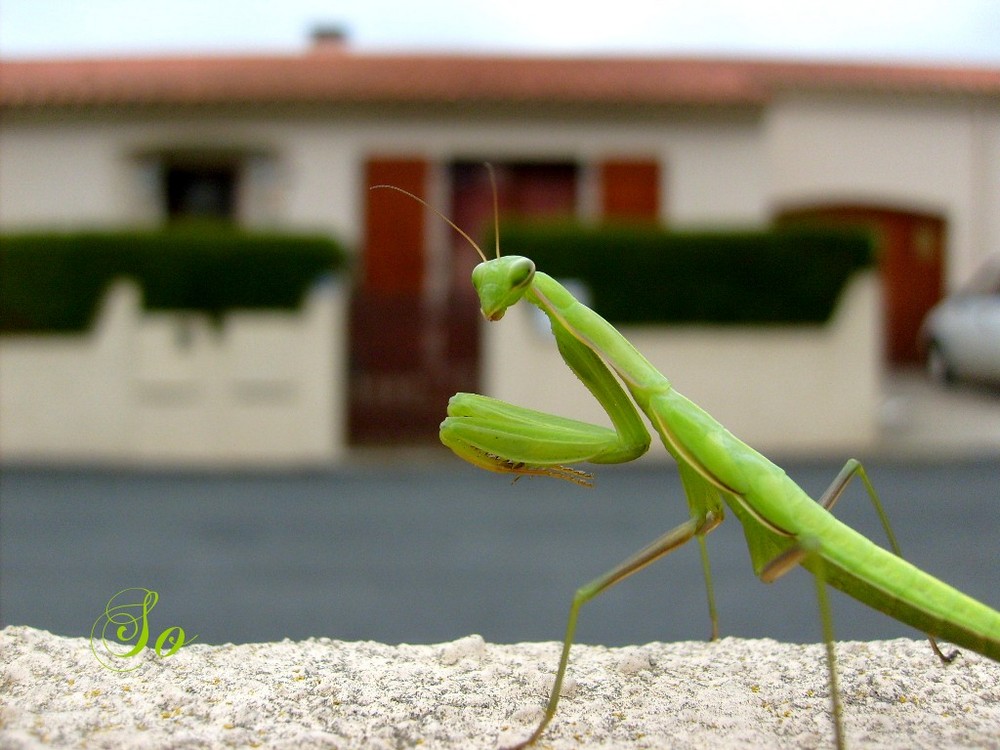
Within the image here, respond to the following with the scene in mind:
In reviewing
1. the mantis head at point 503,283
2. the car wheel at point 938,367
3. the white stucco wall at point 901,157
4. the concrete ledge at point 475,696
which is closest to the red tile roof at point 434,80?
the white stucco wall at point 901,157

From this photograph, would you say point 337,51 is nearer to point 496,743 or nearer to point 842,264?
point 842,264

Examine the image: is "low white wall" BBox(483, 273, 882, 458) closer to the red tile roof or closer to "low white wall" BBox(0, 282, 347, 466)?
"low white wall" BBox(0, 282, 347, 466)

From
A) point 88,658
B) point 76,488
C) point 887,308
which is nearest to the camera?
point 88,658

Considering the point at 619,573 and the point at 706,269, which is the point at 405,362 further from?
the point at 619,573

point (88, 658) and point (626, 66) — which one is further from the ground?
point (626, 66)

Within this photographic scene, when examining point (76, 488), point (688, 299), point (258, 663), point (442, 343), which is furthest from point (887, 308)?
point (258, 663)

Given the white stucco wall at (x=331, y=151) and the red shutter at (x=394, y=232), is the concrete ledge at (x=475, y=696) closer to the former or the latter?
the red shutter at (x=394, y=232)

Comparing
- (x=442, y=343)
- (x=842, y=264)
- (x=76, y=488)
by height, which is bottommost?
(x=76, y=488)
